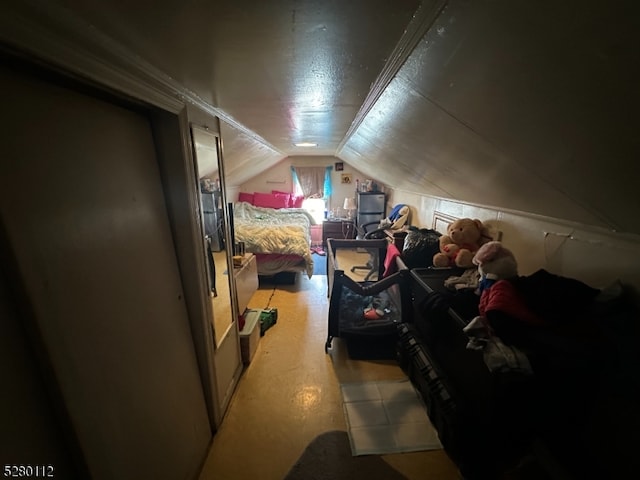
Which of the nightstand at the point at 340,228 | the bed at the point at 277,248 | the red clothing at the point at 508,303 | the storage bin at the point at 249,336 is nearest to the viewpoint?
the red clothing at the point at 508,303

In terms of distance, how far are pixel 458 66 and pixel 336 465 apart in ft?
6.49

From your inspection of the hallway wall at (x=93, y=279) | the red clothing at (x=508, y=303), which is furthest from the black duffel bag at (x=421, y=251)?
the hallway wall at (x=93, y=279)

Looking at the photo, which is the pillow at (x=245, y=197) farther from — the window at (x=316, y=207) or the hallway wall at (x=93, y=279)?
the hallway wall at (x=93, y=279)

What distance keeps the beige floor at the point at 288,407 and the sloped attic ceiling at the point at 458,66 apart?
162cm

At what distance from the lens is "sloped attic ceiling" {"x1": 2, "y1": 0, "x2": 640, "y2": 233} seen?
595 mm

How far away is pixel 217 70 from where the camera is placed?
1.09 metres

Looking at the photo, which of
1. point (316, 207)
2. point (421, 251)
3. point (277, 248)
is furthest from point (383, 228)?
point (316, 207)

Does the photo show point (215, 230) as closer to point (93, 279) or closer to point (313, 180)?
point (93, 279)

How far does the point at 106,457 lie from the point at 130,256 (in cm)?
68

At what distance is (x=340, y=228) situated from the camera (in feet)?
17.8

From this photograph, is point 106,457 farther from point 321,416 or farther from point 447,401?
point 447,401

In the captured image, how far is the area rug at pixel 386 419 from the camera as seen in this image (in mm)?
1565

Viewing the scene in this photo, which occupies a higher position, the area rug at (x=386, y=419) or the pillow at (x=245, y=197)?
the pillow at (x=245, y=197)

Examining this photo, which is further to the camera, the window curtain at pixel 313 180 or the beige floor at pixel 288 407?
the window curtain at pixel 313 180
